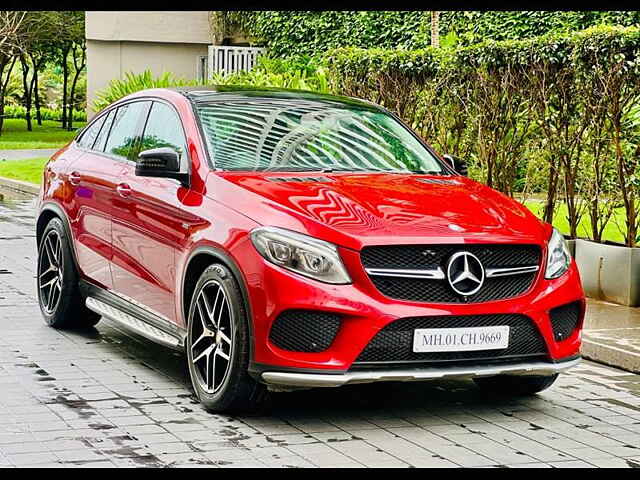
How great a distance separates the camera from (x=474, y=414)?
704 centimetres

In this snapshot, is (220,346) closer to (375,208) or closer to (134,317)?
(375,208)

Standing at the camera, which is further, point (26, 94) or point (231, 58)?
point (26, 94)

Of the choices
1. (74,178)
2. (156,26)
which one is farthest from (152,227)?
(156,26)

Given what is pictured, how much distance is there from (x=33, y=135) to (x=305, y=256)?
48.8 m

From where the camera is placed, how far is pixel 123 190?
816 centimetres

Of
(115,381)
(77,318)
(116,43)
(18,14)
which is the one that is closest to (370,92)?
(77,318)

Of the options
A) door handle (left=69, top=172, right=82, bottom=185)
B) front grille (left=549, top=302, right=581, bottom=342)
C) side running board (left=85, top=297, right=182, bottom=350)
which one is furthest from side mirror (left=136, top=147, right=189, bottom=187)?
front grille (left=549, top=302, right=581, bottom=342)

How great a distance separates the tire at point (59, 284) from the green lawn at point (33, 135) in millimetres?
33104

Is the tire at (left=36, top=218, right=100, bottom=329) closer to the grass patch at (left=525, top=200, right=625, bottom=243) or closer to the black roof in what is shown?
the black roof

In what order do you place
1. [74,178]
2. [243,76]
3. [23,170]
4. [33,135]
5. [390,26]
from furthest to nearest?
[33,135] → [23,170] → [390,26] → [243,76] → [74,178]

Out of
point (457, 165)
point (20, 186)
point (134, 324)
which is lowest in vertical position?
point (20, 186)

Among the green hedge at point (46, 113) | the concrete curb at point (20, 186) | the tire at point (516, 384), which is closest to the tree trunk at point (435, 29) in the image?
the concrete curb at point (20, 186)

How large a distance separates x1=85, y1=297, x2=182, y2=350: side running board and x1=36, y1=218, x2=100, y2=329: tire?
1.19ft
